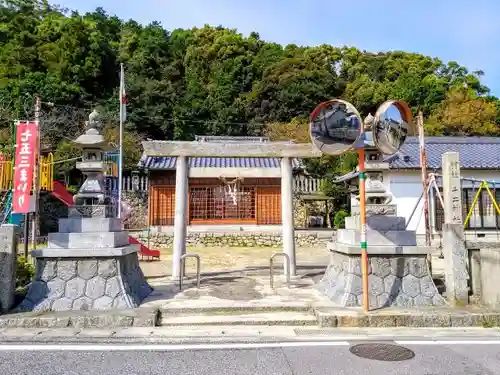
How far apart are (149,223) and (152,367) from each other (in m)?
16.6

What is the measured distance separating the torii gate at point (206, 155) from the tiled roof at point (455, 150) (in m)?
9.34

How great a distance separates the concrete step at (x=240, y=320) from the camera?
18.7ft

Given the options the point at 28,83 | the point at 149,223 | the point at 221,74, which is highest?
the point at 221,74

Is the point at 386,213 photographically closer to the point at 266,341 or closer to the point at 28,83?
the point at 266,341

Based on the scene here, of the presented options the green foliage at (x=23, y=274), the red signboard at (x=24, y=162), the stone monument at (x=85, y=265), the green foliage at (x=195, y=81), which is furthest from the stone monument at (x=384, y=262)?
the green foliage at (x=195, y=81)

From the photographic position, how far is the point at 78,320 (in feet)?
18.2

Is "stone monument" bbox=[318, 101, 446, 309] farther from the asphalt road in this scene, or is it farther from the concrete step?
the asphalt road

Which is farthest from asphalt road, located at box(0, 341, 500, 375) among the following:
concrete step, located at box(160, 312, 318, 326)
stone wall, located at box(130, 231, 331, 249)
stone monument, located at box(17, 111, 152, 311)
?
stone wall, located at box(130, 231, 331, 249)

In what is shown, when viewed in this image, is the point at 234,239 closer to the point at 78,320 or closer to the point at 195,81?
the point at 78,320

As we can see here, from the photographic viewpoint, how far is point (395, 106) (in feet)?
19.9

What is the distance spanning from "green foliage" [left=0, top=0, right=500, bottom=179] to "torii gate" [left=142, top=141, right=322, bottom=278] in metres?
14.5

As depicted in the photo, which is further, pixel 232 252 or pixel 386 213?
pixel 232 252

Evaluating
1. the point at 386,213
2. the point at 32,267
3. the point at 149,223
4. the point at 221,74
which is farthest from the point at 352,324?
the point at 221,74

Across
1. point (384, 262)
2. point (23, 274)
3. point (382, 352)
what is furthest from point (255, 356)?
point (23, 274)
